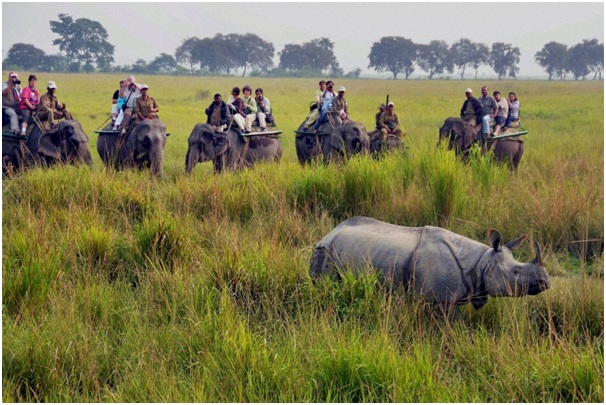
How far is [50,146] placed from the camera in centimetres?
1292

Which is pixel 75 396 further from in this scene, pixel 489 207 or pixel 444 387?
pixel 489 207

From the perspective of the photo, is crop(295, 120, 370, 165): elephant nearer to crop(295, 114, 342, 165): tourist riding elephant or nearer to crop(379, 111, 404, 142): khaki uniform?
crop(295, 114, 342, 165): tourist riding elephant

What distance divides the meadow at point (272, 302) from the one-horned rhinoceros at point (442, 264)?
16 cm

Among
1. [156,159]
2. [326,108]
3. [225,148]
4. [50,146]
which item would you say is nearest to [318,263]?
[156,159]

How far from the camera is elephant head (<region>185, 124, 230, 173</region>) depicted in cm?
1275

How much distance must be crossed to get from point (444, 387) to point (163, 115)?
24.7 meters

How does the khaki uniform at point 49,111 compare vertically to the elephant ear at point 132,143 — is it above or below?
above

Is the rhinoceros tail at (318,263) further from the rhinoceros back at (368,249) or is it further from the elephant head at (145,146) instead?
the elephant head at (145,146)

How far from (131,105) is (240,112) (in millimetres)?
1904

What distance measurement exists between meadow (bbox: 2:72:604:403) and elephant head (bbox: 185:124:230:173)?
2.96 metres

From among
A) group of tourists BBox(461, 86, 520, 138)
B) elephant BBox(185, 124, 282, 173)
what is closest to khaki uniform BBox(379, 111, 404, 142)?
group of tourists BBox(461, 86, 520, 138)

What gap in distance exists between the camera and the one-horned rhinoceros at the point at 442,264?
5.24 m

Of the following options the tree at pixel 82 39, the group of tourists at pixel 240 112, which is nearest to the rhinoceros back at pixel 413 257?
the group of tourists at pixel 240 112

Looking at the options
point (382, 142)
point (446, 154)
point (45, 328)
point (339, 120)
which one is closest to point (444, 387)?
point (45, 328)
